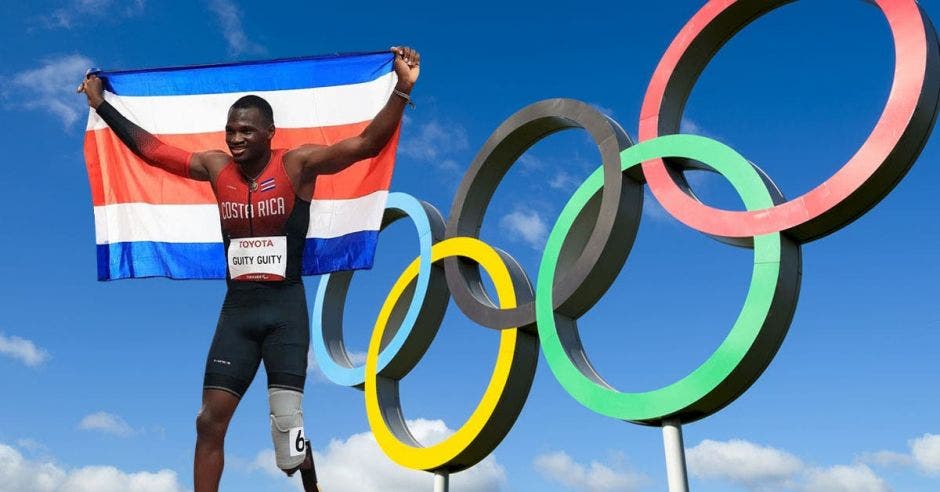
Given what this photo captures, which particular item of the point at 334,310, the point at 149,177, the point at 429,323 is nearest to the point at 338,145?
the point at 149,177

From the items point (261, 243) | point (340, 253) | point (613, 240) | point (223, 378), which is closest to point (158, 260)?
point (261, 243)

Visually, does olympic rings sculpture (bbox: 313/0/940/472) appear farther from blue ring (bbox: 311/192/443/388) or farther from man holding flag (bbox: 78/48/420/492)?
man holding flag (bbox: 78/48/420/492)

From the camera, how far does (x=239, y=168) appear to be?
10.4 meters

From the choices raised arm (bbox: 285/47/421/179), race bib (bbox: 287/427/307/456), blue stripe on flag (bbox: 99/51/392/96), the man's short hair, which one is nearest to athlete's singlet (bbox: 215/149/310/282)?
raised arm (bbox: 285/47/421/179)

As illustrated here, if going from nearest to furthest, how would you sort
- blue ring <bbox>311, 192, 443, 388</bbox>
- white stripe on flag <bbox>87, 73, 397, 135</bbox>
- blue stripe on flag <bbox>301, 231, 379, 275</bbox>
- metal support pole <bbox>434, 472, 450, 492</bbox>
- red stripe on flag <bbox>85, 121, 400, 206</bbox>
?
1. blue stripe on flag <bbox>301, 231, 379, 275</bbox>
2. red stripe on flag <bbox>85, 121, 400, 206</bbox>
3. white stripe on flag <bbox>87, 73, 397, 135</bbox>
4. metal support pole <bbox>434, 472, 450, 492</bbox>
5. blue ring <bbox>311, 192, 443, 388</bbox>

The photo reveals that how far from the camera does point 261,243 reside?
33.2ft

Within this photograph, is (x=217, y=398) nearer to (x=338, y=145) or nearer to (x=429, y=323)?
(x=338, y=145)

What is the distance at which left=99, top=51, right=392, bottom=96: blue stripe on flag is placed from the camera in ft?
35.6

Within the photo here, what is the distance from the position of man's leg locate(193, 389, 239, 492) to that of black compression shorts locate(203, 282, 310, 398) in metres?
0.11

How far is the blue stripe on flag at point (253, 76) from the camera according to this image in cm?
1085

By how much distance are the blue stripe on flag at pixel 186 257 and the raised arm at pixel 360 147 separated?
754 millimetres

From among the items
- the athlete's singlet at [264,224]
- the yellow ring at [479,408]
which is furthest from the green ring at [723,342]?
the athlete's singlet at [264,224]

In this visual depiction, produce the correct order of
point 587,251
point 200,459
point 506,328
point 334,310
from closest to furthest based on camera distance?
point 200,459
point 587,251
point 506,328
point 334,310

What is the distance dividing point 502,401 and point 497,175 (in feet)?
10.4
